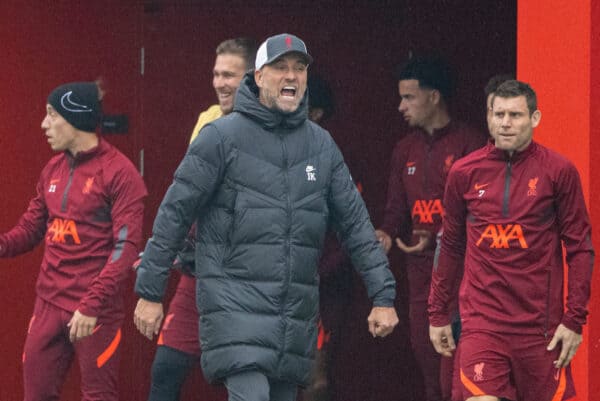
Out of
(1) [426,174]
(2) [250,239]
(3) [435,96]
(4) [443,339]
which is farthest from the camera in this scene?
(3) [435,96]

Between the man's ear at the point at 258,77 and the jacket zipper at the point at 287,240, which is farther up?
the man's ear at the point at 258,77

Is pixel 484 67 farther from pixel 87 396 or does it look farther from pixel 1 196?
pixel 87 396

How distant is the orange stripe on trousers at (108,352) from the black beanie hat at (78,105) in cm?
105

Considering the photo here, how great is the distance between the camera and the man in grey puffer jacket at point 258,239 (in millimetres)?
6801

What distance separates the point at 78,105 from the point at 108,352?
1.24m

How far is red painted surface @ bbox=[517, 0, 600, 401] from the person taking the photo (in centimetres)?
770

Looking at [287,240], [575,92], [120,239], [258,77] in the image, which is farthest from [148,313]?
[575,92]

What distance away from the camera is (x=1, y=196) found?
995 centimetres

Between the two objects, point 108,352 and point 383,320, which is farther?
point 108,352

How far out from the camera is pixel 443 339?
7652 mm

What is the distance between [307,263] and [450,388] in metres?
1.97

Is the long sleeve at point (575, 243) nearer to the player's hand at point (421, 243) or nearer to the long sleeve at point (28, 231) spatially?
the player's hand at point (421, 243)

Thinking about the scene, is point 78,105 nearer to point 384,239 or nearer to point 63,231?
point 63,231

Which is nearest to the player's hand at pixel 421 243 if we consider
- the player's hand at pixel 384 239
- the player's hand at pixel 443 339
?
the player's hand at pixel 384 239
